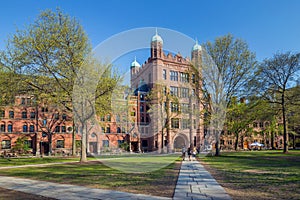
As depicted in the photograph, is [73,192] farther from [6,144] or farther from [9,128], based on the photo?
[9,128]

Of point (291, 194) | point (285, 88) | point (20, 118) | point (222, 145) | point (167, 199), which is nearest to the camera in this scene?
point (167, 199)

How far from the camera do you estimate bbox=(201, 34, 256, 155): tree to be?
107 feet

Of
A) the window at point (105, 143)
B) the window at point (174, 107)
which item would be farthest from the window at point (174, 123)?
the window at point (105, 143)

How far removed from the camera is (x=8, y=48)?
23.2 metres

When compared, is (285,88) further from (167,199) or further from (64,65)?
(167,199)

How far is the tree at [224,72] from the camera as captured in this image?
107ft

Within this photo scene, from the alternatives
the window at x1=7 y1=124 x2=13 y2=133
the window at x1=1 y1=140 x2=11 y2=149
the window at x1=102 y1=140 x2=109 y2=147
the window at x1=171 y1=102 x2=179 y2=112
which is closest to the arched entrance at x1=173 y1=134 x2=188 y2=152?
the window at x1=171 y1=102 x2=179 y2=112

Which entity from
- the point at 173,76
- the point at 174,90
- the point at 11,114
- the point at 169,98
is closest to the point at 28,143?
the point at 11,114

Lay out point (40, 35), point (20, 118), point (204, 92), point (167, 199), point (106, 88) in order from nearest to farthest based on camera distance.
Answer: point (167, 199), point (40, 35), point (106, 88), point (204, 92), point (20, 118)

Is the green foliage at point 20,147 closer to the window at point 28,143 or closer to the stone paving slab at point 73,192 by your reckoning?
the window at point 28,143

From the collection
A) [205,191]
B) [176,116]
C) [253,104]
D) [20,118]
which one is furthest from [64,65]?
[20,118]

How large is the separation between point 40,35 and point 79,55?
12.0ft

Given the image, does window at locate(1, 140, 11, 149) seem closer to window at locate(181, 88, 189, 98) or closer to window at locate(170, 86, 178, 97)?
window at locate(170, 86, 178, 97)

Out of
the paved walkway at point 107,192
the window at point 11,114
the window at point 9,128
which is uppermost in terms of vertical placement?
the window at point 11,114
